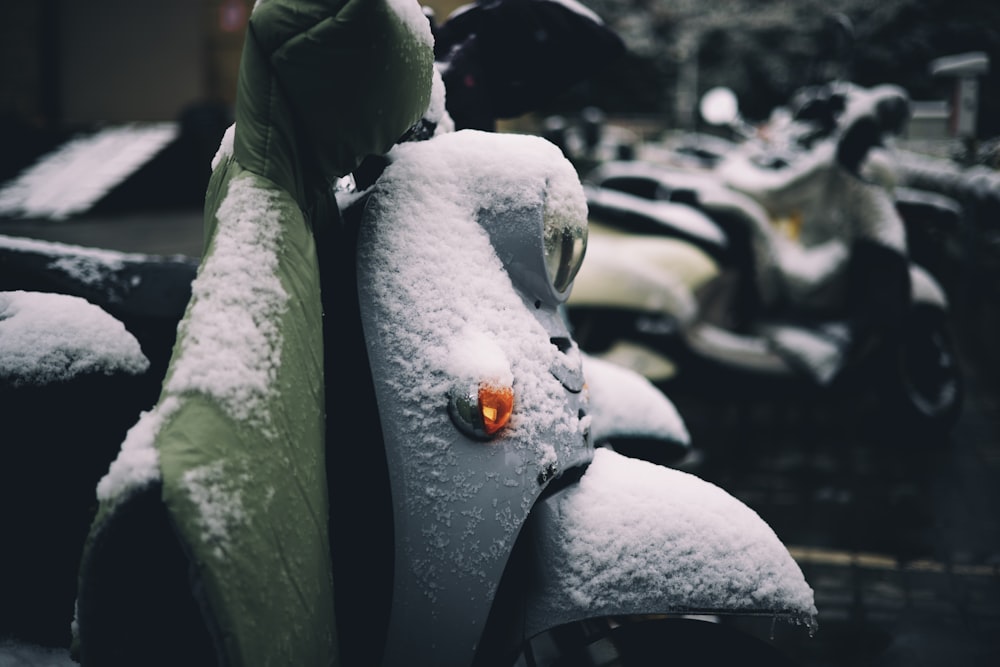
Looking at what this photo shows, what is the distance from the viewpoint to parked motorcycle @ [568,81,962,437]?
4.25 metres

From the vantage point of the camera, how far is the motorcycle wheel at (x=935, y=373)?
464 centimetres

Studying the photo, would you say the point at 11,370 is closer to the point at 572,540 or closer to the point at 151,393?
the point at 151,393

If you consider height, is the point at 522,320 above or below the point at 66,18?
above

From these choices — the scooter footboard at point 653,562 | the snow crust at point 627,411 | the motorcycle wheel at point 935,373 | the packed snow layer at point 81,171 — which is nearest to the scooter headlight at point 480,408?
the scooter footboard at point 653,562

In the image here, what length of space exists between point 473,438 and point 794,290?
3764mm

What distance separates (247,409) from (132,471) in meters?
0.17

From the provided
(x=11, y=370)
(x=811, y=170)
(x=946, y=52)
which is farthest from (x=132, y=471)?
(x=946, y=52)

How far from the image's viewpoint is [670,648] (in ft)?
4.82

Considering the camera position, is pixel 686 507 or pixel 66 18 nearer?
pixel 686 507

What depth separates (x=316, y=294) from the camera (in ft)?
4.63

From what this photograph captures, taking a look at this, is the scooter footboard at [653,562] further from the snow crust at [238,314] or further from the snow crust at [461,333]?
the snow crust at [238,314]

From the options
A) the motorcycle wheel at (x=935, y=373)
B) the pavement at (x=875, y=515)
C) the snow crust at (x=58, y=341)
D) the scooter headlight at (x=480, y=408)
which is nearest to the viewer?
the scooter headlight at (x=480, y=408)

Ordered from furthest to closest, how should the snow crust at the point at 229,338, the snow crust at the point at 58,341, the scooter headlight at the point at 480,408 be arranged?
1. the snow crust at the point at 58,341
2. the scooter headlight at the point at 480,408
3. the snow crust at the point at 229,338

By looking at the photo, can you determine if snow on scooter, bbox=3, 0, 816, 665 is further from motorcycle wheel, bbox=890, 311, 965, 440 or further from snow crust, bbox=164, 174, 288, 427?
motorcycle wheel, bbox=890, 311, 965, 440
